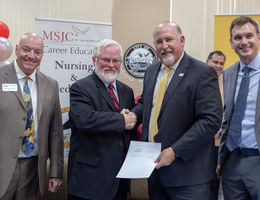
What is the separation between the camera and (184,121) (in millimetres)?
1855

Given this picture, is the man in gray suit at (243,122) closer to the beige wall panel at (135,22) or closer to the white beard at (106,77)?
the white beard at (106,77)

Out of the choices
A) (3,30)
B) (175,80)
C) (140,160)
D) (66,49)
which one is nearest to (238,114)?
(175,80)

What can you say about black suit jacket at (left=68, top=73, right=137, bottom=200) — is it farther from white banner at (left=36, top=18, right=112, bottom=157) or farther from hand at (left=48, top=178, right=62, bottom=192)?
white banner at (left=36, top=18, right=112, bottom=157)

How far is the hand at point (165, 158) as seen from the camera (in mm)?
1751

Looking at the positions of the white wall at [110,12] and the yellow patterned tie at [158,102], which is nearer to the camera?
the yellow patterned tie at [158,102]

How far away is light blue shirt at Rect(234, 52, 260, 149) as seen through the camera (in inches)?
72.3

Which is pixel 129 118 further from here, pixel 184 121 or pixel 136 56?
pixel 136 56

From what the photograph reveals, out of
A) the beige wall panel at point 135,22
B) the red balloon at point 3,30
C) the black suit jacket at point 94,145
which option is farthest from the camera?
the beige wall panel at point 135,22

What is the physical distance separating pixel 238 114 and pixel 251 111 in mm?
85

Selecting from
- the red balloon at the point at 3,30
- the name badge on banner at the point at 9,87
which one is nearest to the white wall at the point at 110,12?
the red balloon at the point at 3,30

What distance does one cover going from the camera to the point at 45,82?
2271 mm

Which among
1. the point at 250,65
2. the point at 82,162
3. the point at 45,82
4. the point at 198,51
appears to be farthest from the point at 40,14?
the point at 250,65

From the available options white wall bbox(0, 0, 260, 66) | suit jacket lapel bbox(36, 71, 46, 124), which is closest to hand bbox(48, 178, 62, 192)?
suit jacket lapel bbox(36, 71, 46, 124)

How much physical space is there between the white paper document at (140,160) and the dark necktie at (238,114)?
523 millimetres
